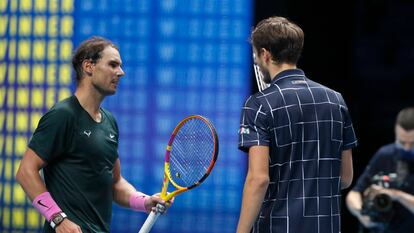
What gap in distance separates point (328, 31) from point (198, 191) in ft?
4.85

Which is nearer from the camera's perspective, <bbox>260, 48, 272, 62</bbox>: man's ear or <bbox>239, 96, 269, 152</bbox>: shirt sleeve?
<bbox>239, 96, 269, 152</bbox>: shirt sleeve

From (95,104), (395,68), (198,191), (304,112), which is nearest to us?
(304,112)

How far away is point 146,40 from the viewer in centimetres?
638

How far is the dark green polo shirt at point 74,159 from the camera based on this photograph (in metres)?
3.91

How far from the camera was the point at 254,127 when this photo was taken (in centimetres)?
346

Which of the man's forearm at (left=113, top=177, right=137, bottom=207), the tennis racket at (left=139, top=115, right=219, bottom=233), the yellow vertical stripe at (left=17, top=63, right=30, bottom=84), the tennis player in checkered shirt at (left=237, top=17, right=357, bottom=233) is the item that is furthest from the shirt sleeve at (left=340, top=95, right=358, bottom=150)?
the yellow vertical stripe at (left=17, top=63, right=30, bottom=84)

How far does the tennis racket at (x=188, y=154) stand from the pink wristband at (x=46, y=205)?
0.43m

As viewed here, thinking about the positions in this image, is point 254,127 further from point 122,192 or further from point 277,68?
point 122,192

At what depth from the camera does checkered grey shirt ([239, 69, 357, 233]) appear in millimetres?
3463

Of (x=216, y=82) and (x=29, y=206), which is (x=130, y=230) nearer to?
(x=29, y=206)

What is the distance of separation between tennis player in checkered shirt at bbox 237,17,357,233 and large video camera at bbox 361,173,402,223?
2.31 m

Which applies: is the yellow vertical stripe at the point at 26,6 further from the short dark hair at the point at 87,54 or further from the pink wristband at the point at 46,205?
the pink wristband at the point at 46,205

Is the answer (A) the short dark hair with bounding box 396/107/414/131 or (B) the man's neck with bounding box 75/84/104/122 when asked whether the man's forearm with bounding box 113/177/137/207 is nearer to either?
(B) the man's neck with bounding box 75/84/104/122

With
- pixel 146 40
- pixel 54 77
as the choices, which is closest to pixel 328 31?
pixel 146 40
